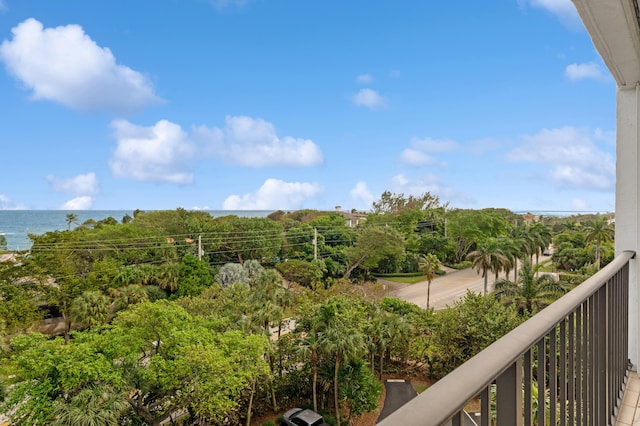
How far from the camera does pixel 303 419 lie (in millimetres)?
8906

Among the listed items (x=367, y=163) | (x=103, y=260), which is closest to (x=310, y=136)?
(x=367, y=163)

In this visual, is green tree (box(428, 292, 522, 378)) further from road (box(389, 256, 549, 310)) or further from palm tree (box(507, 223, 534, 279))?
palm tree (box(507, 223, 534, 279))

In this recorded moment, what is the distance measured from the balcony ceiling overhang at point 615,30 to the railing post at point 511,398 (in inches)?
50.5

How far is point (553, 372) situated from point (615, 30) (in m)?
1.35

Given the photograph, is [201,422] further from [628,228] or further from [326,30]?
[326,30]

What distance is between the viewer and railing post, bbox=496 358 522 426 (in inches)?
23.0

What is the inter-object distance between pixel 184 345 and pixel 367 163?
1338 inches

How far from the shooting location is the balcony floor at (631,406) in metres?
1.66

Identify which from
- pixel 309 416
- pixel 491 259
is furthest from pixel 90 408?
pixel 491 259

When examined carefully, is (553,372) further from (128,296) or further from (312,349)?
(128,296)

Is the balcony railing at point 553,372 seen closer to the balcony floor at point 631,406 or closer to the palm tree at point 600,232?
the balcony floor at point 631,406

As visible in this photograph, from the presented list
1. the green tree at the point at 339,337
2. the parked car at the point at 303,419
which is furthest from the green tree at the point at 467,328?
the parked car at the point at 303,419

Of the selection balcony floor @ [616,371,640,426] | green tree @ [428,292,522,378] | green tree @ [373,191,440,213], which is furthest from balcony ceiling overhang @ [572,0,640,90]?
green tree @ [373,191,440,213]

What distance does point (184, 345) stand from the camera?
8.27 metres
